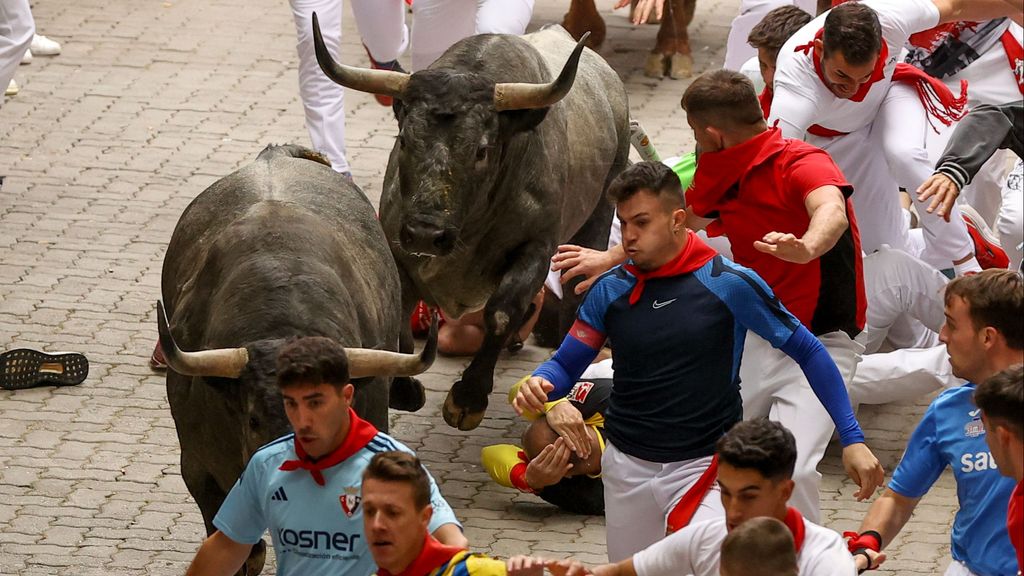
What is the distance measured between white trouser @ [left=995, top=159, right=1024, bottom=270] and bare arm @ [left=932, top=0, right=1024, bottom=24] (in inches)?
34.2

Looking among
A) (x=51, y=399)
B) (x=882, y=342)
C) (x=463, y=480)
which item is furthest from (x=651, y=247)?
(x=51, y=399)

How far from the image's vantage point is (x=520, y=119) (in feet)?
28.2

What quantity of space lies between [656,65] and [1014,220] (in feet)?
24.0

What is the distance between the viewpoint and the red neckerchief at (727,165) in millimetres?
7109

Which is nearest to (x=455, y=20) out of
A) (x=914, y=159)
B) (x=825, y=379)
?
(x=914, y=159)

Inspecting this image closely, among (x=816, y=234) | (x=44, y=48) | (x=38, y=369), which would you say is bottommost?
(x=44, y=48)

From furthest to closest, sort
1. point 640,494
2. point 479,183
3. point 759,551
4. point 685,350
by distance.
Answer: point 479,183
point 640,494
point 685,350
point 759,551

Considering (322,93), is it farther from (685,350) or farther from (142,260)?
(685,350)

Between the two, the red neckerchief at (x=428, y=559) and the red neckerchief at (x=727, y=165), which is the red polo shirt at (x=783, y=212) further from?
the red neckerchief at (x=428, y=559)

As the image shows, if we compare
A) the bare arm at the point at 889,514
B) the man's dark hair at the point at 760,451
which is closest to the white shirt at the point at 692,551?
the man's dark hair at the point at 760,451

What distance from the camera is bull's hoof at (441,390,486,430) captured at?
28.6ft

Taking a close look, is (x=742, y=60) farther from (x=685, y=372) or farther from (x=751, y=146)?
(x=685, y=372)

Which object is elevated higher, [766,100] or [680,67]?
[766,100]

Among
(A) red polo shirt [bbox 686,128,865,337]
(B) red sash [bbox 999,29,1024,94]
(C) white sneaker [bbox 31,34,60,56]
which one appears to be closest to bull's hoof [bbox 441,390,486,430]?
(A) red polo shirt [bbox 686,128,865,337]
